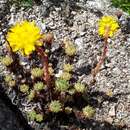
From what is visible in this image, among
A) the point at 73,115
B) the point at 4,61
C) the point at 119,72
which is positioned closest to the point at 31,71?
the point at 4,61

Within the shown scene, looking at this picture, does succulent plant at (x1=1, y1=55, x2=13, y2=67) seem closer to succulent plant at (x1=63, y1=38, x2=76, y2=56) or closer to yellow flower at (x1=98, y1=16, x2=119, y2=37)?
succulent plant at (x1=63, y1=38, x2=76, y2=56)

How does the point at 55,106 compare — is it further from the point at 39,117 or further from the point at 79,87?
the point at 79,87

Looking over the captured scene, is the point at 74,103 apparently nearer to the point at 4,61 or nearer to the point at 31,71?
A: the point at 31,71

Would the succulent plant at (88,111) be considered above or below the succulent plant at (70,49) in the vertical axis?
below

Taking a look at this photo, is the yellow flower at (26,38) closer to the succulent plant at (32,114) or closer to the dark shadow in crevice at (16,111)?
the succulent plant at (32,114)

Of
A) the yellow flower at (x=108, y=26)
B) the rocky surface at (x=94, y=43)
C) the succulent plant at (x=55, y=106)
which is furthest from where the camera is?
the rocky surface at (x=94, y=43)

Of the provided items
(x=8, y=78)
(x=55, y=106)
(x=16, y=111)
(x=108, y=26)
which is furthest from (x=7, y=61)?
(x=108, y=26)

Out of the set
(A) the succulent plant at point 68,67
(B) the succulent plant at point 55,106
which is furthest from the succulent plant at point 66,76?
(B) the succulent plant at point 55,106

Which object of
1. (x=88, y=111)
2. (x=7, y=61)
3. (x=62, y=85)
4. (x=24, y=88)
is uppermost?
(x=7, y=61)
